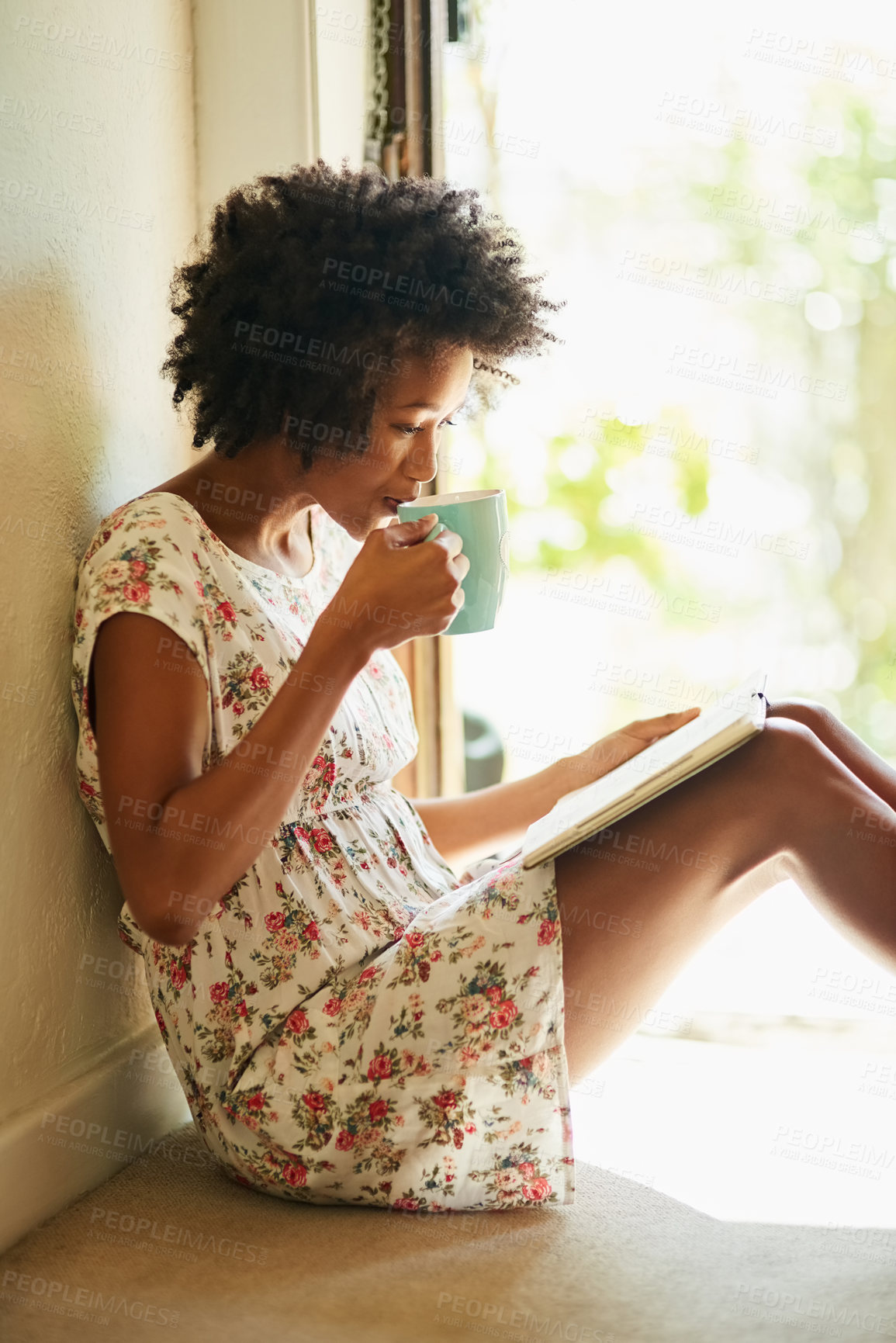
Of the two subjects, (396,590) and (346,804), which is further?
(346,804)

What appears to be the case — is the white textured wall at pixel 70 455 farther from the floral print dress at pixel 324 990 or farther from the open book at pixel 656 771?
the open book at pixel 656 771

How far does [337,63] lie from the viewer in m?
1.52

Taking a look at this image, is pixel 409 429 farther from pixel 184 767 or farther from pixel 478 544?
pixel 184 767

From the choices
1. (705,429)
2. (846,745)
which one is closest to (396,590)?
(846,745)

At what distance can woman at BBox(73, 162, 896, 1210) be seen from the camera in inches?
39.6

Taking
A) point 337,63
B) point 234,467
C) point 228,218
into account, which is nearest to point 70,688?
point 234,467

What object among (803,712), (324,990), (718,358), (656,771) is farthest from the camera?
(718,358)

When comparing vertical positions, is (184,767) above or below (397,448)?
below

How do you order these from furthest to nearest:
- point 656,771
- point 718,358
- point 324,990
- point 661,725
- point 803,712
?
point 718,358 < point 661,725 < point 803,712 < point 324,990 < point 656,771

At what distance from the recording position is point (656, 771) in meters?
0.99

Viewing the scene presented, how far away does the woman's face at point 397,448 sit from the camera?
1.13m

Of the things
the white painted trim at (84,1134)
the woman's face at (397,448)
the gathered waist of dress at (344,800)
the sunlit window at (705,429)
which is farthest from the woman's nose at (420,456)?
the white painted trim at (84,1134)

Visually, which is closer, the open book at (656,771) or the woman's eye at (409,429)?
the open book at (656,771)

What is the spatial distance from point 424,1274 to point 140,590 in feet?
2.03
